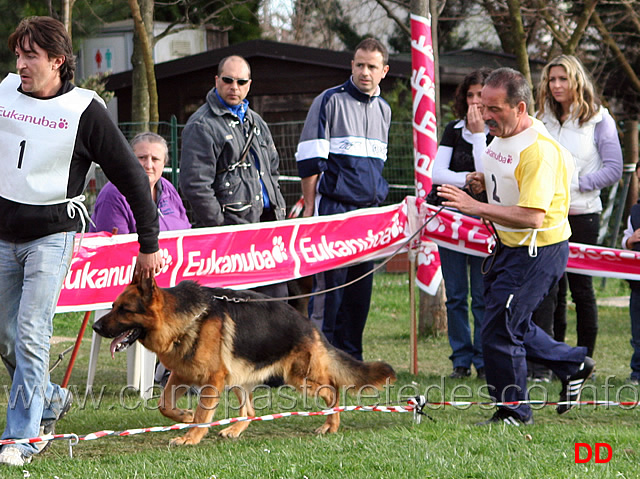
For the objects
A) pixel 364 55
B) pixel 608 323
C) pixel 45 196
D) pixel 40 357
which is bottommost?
pixel 608 323

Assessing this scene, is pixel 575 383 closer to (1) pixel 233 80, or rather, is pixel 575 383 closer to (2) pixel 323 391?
(2) pixel 323 391

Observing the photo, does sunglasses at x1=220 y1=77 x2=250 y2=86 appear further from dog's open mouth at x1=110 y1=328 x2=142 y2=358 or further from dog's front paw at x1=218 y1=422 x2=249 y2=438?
dog's front paw at x1=218 y1=422 x2=249 y2=438

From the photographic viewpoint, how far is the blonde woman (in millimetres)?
6645

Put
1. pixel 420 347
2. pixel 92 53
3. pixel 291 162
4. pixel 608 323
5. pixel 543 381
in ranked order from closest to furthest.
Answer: pixel 543 381, pixel 420 347, pixel 608 323, pixel 291 162, pixel 92 53

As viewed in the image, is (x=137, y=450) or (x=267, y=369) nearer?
(x=137, y=450)

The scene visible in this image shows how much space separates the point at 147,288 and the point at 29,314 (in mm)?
732

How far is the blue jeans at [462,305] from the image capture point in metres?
6.98

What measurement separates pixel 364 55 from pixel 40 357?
3687mm

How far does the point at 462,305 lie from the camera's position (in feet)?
23.1

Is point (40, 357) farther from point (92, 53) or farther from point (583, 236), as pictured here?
point (92, 53)

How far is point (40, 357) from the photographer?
436 cm

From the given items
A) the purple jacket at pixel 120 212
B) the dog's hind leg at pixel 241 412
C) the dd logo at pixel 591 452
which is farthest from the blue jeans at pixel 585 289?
the purple jacket at pixel 120 212

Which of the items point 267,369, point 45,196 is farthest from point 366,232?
point 45,196

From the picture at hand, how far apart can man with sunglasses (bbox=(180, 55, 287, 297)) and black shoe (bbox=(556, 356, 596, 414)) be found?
228 centimetres
